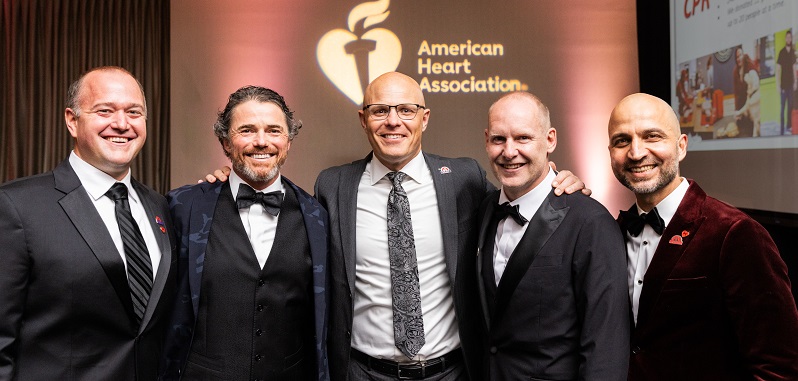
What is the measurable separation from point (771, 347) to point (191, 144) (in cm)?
546

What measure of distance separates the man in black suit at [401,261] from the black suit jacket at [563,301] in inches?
13.1

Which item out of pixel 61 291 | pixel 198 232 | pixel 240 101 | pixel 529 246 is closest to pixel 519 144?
pixel 529 246

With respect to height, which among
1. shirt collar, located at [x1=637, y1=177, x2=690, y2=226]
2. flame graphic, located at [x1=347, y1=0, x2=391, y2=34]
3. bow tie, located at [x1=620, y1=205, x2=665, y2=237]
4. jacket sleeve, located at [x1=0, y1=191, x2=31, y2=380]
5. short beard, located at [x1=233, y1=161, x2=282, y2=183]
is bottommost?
jacket sleeve, located at [x1=0, y1=191, x2=31, y2=380]

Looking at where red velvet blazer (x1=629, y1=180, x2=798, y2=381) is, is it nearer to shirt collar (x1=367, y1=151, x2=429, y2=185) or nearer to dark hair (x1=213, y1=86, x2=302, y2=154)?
shirt collar (x1=367, y1=151, x2=429, y2=185)

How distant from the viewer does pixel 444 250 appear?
2.83 m

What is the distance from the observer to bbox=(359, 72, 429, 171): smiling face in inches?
115

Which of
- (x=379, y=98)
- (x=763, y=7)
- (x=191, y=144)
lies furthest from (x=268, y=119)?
(x=191, y=144)

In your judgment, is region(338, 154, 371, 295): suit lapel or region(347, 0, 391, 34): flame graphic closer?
region(338, 154, 371, 295): suit lapel

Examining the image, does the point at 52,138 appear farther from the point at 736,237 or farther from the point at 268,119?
the point at 736,237

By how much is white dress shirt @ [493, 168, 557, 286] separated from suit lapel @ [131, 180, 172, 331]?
3.88 feet

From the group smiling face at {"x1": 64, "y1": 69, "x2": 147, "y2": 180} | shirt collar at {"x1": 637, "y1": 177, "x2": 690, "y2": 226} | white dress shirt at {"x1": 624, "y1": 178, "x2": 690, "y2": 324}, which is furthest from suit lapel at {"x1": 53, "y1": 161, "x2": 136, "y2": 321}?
shirt collar at {"x1": 637, "y1": 177, "x2": 690, "y2": 226}

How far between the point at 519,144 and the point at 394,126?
63 cm

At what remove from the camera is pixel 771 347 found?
6.71 feet

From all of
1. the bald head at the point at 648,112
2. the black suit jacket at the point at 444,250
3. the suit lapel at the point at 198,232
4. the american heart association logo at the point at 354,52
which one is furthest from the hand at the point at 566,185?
the american heart association logo at the point at 354,52
